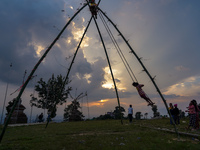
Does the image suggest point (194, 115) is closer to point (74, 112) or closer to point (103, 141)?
point (103, 141)

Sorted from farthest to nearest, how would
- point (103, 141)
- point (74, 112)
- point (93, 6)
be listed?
1. point (74, 112)
2. point (93, 6)
3. point (103, 141)


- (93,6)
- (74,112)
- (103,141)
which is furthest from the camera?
(74,112)

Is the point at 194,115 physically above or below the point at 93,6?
below

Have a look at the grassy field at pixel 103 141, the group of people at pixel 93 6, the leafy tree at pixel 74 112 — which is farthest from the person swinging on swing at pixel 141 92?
the leafy tree at pixel 74 112

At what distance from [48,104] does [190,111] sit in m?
45.3

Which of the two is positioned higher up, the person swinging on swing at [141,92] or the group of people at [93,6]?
the group of people at [93,6]

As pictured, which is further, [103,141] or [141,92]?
[141,92]

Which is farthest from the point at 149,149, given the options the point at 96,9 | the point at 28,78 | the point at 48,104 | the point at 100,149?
the point at 48,104

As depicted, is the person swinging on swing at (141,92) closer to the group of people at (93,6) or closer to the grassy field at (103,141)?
the grassy field at (103,141)

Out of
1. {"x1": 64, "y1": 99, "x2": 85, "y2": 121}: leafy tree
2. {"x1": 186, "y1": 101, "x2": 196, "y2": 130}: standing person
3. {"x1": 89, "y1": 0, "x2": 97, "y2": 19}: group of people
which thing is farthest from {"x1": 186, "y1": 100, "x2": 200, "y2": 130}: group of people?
{"x1": 64, "y1": 99, "x2": 85, "y2": 121}: leafy tree

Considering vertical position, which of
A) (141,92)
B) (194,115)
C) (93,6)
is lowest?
(194,115)

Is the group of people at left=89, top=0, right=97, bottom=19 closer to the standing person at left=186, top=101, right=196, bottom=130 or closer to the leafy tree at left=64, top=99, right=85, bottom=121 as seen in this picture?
the standing person at left=186, top=101, right=196, bottom=130

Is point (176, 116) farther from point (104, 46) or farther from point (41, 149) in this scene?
point (41, 149)

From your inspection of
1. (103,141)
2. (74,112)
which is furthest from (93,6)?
(74,112)
